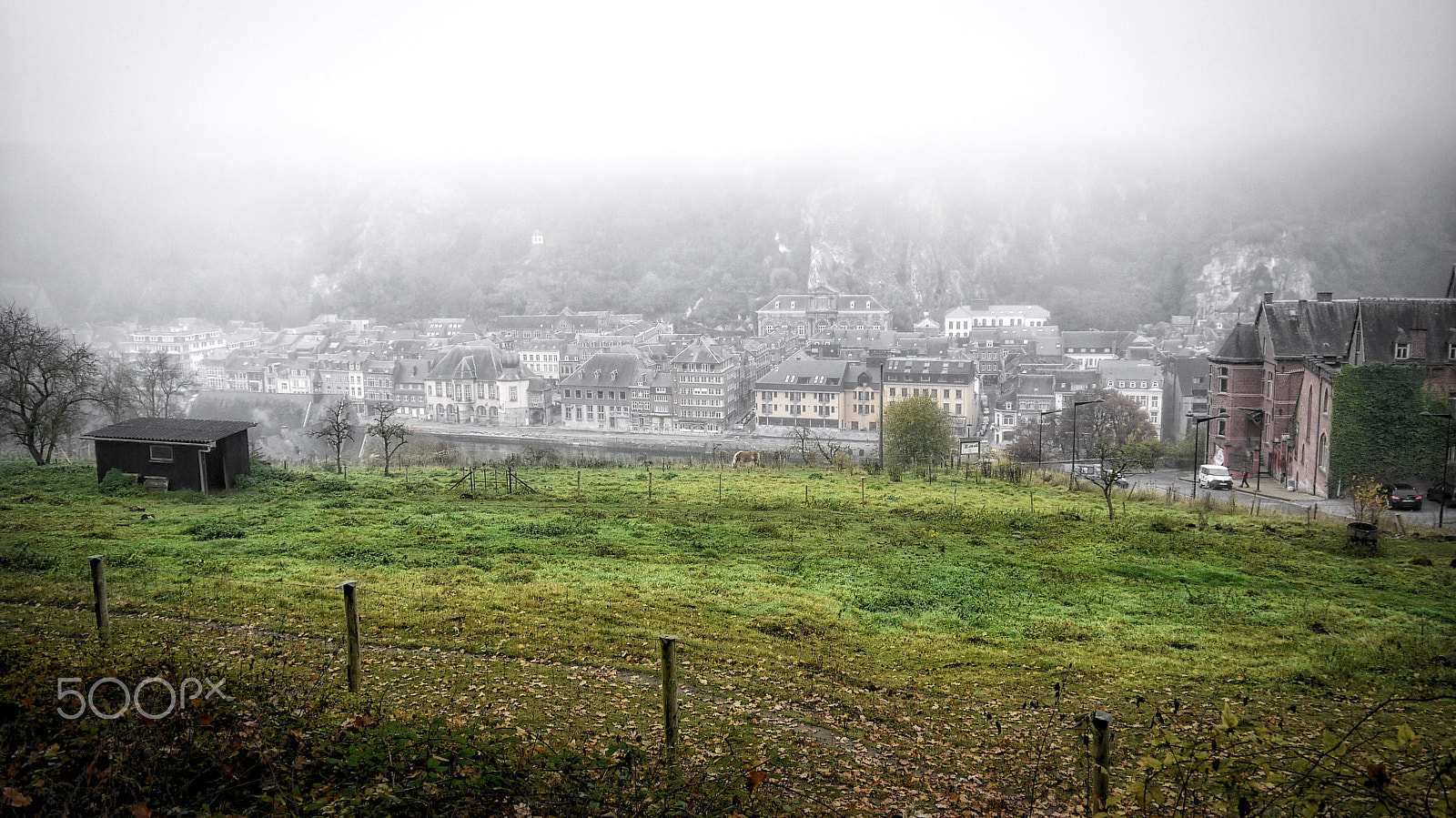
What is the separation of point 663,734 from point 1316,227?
144m

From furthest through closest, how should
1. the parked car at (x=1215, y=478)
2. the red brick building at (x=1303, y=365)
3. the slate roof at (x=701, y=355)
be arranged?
1. the slate roof at (x=701, y=355)
2. the parked car at (x=1215, y=478)
3. the red brick building at (x=1303, y=365)

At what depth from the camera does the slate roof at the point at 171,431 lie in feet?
58.9

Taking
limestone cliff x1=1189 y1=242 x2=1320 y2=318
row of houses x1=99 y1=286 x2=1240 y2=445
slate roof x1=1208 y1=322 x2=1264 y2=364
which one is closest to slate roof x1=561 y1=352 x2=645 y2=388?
row of houses x1=99 y1=286 x2=1240 y2=445

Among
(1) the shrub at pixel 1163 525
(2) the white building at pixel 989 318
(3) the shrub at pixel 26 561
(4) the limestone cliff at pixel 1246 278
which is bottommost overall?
(1) the shrub at pixel 1163 525

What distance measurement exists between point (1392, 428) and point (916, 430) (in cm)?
1920

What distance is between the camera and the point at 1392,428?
30.4m

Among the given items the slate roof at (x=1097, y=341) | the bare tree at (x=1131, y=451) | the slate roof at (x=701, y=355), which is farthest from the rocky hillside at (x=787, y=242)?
the bare tree at (x=1131, y=451)

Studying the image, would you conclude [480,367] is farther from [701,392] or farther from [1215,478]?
[1215,478]

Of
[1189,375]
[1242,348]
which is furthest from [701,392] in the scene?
[1242,348]

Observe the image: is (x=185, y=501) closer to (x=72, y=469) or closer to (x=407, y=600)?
(x=72, y=469)

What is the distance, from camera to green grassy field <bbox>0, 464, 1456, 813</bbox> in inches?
238

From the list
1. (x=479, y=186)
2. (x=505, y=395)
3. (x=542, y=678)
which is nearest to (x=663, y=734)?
(x=542, y=678)

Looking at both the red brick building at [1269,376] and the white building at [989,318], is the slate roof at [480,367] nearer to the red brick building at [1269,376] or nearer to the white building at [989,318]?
the white building at [989,318]

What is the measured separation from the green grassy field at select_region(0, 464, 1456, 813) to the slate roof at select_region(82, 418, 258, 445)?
55.5 inches
